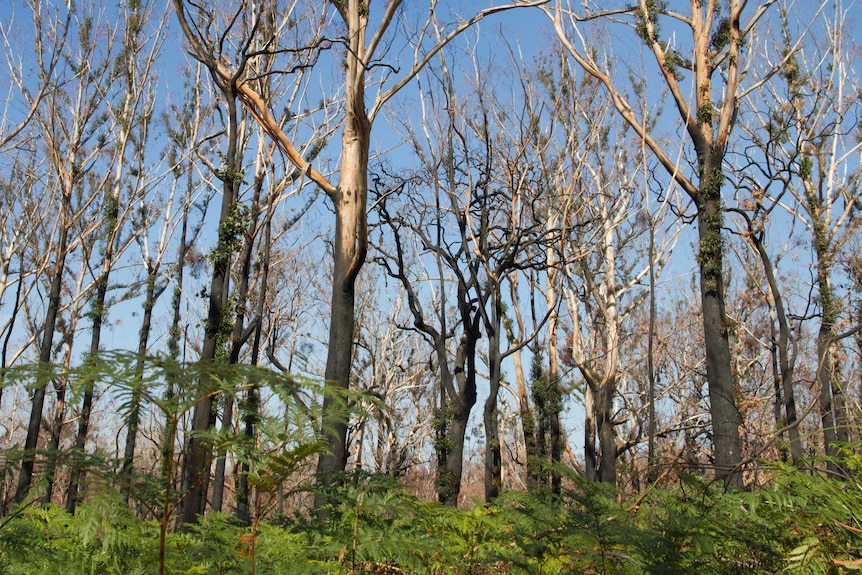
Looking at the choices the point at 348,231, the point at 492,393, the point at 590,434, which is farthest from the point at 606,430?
the point at 348,231

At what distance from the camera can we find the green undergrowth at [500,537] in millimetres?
1785

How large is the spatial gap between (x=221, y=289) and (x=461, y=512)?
327 inches

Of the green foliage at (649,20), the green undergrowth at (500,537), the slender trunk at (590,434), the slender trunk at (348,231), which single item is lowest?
the green undergrowth at (500,537)

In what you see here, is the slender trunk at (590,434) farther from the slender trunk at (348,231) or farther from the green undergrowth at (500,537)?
the green undergrowth at (500,537)

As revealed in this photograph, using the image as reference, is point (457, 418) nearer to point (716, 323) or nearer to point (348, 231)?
point (716, 323)

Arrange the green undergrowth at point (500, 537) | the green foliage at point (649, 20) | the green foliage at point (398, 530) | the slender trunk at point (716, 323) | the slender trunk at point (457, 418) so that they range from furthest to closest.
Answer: the green foliage at point (649, 20) < the slender trunk at point (457, 418) < the slender trunk at point (716, 323) < the green undergrowth at point (500, 537) < the green foliage at point (398, 530)

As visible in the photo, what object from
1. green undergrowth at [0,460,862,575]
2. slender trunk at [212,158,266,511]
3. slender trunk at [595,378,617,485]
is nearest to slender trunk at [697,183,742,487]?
slender trunk at [595,378,617,485]

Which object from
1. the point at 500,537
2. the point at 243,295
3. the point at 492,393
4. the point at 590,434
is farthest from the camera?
the point at 590,434

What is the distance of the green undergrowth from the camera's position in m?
1.79

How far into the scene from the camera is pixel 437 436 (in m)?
13.0

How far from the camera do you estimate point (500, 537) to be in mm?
2264

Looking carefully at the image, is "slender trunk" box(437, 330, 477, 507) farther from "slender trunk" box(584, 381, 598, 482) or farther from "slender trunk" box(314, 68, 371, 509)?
"slender trunk" box(314, 68, 371, 509)

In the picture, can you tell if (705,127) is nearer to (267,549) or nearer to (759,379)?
(267,549)

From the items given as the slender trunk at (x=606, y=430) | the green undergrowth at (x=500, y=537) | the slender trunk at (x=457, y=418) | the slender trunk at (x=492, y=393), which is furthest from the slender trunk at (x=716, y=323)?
the green undergrowth at (x=500, y=537)
